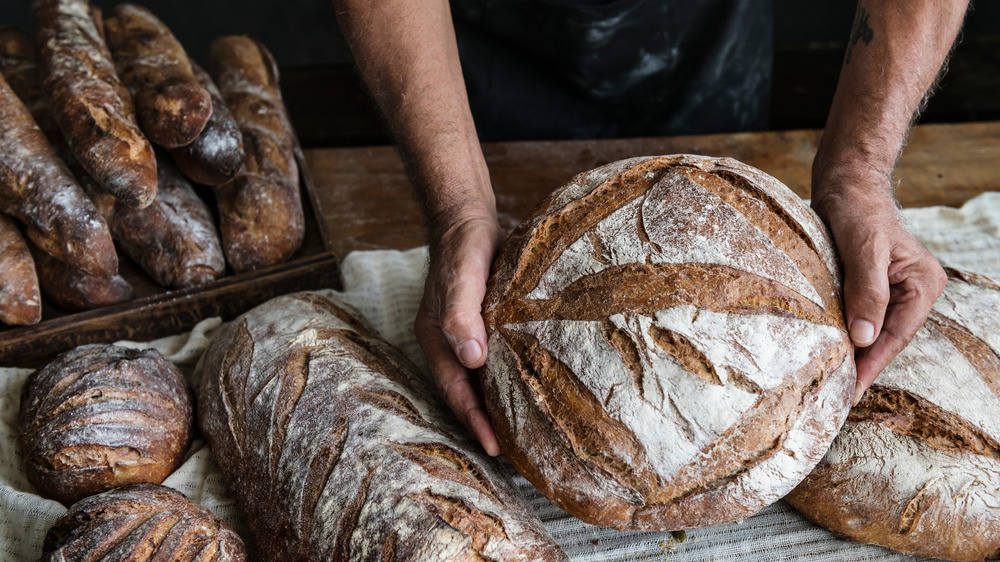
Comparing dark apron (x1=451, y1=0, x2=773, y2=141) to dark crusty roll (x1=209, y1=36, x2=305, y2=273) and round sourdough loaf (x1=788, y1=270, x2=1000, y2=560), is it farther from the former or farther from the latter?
round sourdough loaf (x1=788, y1=270, x2=1000, y2=560)

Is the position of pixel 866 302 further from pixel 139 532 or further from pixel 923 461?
pixel 139 532

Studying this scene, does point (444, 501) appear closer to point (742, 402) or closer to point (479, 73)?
point (742, 402)

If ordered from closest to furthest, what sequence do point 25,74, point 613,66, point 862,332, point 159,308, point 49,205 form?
point 862,332 < point 49,205 < point 159,308 < point 25,74 < point 613,66

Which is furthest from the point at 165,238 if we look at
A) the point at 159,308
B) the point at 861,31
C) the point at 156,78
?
the point at 861,31

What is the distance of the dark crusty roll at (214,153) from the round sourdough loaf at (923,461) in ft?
5.68

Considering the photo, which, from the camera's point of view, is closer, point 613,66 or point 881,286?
point 881,286

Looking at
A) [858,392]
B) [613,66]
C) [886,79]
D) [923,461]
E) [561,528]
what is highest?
[886,79]

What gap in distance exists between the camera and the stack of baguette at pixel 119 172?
182 cm

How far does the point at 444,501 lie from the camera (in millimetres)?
1300

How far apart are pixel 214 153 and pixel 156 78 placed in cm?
35

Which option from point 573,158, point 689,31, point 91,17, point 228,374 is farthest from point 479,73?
point 228,374

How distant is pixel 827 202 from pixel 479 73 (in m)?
1.40

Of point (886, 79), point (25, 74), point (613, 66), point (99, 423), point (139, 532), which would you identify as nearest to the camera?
point (139, 532)

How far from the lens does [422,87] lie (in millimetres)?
1854
